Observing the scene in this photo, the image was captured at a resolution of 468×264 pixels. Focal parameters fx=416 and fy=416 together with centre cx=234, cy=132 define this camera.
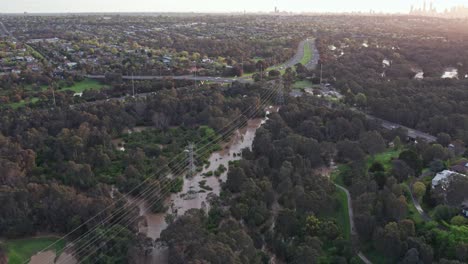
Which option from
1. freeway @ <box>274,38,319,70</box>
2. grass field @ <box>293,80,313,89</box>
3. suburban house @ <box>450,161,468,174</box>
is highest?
freeway @ <box>274,38,319,70</box>

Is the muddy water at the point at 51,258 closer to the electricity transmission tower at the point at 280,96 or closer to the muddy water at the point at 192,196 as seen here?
the muddy water at the point at 192,196

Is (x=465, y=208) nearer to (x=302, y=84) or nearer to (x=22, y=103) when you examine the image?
(x=302, y=84)

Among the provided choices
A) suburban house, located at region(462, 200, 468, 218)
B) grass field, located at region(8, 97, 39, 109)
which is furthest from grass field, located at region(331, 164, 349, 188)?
grass field, located at region(8, 97, 39, 109)

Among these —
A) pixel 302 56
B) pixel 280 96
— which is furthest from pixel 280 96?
pixel 302 56

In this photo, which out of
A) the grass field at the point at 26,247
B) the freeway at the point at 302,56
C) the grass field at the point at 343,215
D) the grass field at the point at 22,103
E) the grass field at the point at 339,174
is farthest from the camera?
the freeway at the point at 302,56

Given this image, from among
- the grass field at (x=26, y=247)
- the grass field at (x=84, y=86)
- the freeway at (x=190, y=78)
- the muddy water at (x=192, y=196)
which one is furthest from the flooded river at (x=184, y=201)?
the freeway at (x=190, y=78)

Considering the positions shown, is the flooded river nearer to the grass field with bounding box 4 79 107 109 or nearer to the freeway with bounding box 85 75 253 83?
the grass field with bounding box 4 79 107 109
